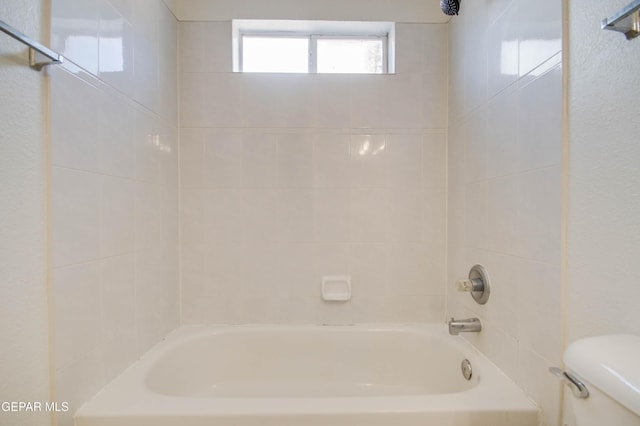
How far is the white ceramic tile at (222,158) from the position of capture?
1684mm

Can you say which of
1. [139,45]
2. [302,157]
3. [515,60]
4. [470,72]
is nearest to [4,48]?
[139,45]

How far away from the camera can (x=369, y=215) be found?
1.70 metres

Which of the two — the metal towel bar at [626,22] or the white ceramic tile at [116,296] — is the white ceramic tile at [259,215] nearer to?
the white ceramic tile at [116,296]

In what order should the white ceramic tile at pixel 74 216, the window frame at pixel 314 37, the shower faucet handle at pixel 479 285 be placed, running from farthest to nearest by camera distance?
the window frame at pixel 314 37 < the shower faucet handle at pixel 479 285 < the white ceramic tile at pixel 74 216

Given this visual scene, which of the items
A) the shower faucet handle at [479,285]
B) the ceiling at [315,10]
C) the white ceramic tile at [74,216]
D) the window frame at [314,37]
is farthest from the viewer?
the window frame at [314,37]

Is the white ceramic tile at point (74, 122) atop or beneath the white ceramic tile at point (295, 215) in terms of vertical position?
atop

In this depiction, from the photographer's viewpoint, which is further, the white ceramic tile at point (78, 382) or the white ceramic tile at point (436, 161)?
the white ceramic tile at point (436, 161)

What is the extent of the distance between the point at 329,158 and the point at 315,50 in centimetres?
67

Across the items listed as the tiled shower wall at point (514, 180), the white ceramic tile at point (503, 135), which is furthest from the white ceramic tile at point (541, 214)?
the white ceramic tile at point (503, 135)

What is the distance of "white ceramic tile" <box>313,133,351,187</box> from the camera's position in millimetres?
1689

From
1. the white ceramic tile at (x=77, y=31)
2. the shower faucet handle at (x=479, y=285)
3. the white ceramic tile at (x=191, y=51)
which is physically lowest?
the shower faucet handle at (x=479, y=285)

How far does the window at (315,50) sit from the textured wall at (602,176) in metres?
1.13

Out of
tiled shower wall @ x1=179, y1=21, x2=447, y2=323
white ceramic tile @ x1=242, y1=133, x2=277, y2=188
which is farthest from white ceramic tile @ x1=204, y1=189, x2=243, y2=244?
white ceramic tile @ x1=242, y1=133, x2=277, y2=188

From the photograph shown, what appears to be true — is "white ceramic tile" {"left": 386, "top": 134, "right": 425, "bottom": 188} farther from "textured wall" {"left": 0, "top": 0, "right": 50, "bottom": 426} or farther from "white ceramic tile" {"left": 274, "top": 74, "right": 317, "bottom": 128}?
"textured wall" {"left": 0, "top": 0, "right": 50, "bottom": 426}
